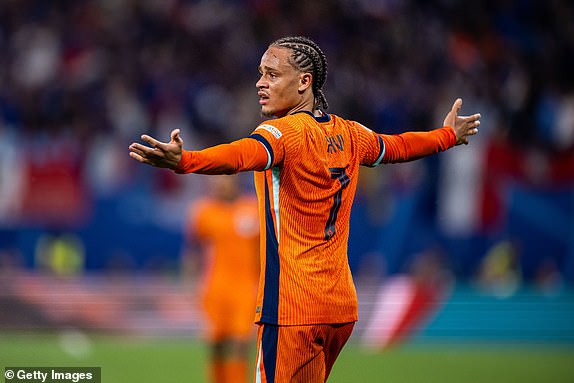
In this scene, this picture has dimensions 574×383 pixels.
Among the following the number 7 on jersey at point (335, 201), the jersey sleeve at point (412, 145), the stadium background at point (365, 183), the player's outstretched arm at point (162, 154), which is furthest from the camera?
the stadium background at point (365, 183)

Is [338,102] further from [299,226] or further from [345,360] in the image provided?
[299,226]

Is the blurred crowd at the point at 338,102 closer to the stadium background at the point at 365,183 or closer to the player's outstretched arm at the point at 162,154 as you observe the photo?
the stadium background at the point at 365,183

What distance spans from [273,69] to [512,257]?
10493mm

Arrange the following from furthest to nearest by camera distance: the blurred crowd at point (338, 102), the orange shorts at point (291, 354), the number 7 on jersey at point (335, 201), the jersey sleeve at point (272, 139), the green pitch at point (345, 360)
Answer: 1. the blurred crowd at point (338, 102)
2. the green pitch at point (345, 360)
3. the number 7 on jersey at point (335, 201)
4. the orange shorts at point (291, 354)
5. the jersey sleeve at point (272, 139)

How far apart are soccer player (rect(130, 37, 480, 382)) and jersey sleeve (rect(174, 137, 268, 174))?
3cm

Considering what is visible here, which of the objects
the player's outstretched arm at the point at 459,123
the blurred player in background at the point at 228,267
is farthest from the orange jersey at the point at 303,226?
the blurred player in background at the point at 228,267

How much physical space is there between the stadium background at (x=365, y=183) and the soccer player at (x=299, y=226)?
7.47 metres

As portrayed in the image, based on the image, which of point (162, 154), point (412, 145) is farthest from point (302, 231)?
point (412, 145)

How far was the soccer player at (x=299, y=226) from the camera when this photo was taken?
470 cm

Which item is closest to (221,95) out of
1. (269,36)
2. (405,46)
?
(269,36)

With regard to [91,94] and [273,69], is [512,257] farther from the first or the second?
[273,69]

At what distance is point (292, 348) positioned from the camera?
4.70m

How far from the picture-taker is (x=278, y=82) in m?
4.95

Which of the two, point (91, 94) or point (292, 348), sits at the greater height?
point (91, 94)
